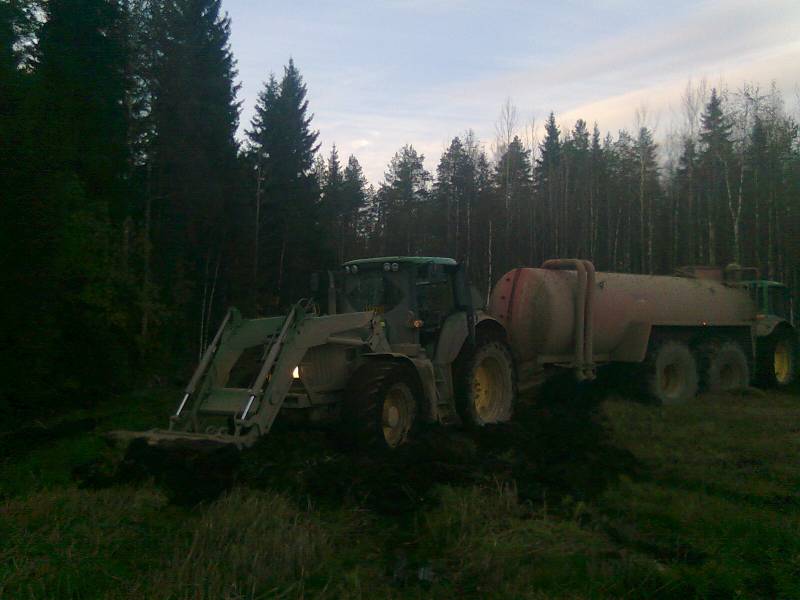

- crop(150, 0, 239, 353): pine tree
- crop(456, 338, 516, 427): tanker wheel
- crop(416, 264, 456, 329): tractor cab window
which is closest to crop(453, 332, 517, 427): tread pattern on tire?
crop(456, 338, 516, 427): tanker wheel

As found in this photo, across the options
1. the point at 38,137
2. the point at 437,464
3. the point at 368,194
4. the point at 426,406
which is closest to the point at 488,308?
the point at 426,406

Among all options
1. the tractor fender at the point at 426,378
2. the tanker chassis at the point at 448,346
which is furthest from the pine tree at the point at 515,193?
the tractor fender at the point at 426,378

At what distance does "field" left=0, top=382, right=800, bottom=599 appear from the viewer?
4.48 m

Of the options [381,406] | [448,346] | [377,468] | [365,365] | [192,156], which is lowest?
[377,468]

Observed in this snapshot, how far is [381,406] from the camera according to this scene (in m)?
7.92

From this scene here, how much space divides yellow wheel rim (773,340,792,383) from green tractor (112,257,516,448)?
354 inches

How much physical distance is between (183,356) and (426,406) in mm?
19938

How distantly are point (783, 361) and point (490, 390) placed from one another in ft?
31.3

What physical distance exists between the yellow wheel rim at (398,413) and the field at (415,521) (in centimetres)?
26

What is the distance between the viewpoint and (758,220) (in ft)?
108

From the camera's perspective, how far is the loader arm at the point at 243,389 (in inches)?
278

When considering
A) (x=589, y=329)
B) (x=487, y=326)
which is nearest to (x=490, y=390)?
(x=487, y=326)

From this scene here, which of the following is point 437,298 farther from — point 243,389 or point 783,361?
point 783,361

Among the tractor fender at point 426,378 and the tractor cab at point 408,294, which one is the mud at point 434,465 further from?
the tractor cab at point 408,294
